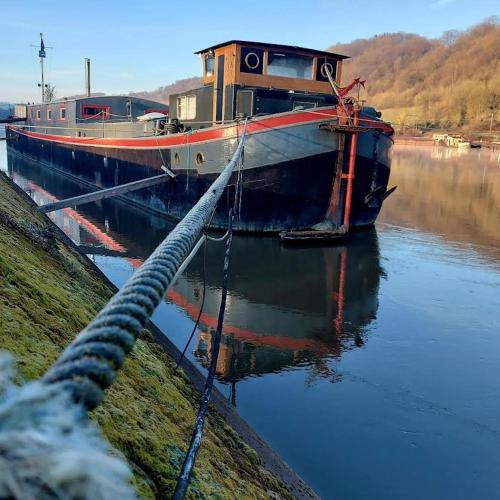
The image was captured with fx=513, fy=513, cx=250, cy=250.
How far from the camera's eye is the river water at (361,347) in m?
4.39

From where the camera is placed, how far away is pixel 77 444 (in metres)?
0.73

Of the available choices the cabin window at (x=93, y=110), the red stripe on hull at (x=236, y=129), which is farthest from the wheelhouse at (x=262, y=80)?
the cabin window at (x=93, y=110)

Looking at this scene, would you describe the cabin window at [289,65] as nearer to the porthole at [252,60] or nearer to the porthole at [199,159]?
the porthole at [252,60]

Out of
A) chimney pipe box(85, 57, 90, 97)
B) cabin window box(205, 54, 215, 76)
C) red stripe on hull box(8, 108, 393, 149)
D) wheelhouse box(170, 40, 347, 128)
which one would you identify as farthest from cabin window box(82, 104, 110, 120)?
wheelhouse box(170, 40, 347, 128)

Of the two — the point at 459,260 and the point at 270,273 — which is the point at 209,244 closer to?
the point at 270,273

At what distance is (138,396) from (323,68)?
492 inches

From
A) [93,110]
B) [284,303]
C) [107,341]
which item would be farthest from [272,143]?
[93,110]

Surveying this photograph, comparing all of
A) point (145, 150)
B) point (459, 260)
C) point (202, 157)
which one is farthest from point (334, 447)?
point (145, 150)

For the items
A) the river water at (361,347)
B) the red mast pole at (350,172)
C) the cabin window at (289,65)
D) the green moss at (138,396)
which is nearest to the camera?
the green moss at (138,396)

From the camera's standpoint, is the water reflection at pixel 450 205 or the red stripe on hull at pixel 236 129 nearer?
the red stripe on hull at pixel 236 129

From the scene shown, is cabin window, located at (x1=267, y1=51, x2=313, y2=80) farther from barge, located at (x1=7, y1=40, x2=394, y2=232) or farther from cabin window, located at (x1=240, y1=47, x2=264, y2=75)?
cabin window, located at (x1=240, y1=47, x2=264, y2=75)

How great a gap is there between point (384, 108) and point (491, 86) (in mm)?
29473

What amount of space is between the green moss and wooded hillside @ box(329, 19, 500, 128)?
89064 millimetres

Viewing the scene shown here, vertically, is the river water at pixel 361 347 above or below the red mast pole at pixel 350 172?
below
